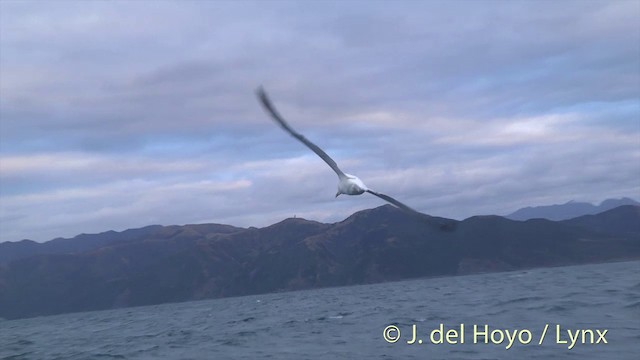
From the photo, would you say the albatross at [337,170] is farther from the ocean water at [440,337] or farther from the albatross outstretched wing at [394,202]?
the ocean water at [440,337]

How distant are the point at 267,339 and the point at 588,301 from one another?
66.5 ft

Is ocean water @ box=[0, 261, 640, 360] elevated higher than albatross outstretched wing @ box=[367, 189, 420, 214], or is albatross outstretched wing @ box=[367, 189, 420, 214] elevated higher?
albatross outstretched wing @ box=[367, 189, 420, 214]

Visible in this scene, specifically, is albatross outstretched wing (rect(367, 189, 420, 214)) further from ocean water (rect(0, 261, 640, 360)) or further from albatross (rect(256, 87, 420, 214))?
ocean water (rect(0, 261, 640, 360))

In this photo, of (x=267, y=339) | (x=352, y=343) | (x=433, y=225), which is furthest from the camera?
(x=267, y=339)

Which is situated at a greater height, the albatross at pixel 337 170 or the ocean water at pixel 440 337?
the albatross at pixel 337 170

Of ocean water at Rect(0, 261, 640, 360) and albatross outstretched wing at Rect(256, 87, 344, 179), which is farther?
ocean water at Rect(0, 261, 640, 360)

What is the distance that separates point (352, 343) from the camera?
35.7 m

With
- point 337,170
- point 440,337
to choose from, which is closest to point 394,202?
point 337,170

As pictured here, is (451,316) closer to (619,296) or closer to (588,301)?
(588,301)

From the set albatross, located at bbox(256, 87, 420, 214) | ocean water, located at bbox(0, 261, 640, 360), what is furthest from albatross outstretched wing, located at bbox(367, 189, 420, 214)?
ocean water, located at bbox(0, 261, 640, 360)

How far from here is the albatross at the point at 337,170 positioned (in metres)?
13.2

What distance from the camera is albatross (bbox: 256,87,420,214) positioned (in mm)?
13188

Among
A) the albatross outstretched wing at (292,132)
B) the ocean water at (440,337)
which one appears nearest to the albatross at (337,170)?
the albatross outstretched wing at (292,132)

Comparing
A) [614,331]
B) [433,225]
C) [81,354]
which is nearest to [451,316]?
[614,331]
